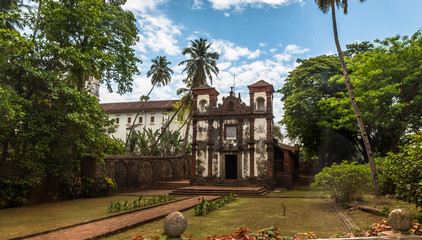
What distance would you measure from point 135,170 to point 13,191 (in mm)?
10364

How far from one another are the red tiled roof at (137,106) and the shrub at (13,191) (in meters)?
33.6

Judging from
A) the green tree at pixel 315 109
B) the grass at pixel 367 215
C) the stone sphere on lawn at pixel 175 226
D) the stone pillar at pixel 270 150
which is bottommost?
the grass at pixel 367 215

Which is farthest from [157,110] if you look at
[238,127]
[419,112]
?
[419,112]

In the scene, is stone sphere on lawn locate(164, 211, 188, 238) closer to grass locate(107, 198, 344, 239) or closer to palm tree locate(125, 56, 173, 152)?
grass locate(107, 198, 344, 239)

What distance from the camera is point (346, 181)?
12430 millimetres

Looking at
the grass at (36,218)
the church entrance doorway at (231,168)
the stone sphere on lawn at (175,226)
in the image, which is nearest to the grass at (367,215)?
the stone sphere on lawn at (175,226)

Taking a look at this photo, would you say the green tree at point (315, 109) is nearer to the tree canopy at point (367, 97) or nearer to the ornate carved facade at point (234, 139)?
the tree canopy at point (367, 97)

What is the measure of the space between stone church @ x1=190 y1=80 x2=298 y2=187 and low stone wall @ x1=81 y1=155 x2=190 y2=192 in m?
4.06

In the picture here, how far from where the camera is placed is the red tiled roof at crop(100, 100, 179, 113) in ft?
159

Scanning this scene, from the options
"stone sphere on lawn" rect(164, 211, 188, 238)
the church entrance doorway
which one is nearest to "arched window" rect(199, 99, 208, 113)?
the church entrance doorway

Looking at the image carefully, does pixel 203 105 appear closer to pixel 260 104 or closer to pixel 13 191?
pixel 260 104

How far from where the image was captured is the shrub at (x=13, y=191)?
13766mm

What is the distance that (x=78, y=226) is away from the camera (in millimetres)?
9492

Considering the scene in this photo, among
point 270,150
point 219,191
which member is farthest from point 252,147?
point 219,191
